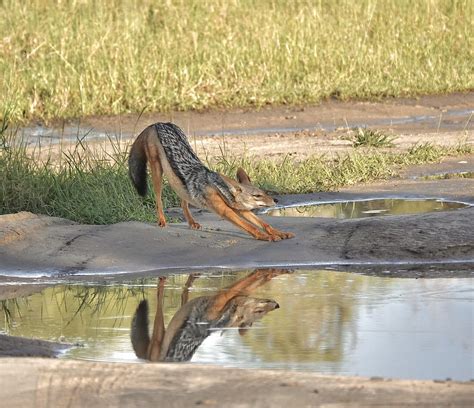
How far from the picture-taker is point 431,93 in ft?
53.8

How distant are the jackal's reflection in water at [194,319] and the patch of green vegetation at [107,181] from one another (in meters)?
2.05

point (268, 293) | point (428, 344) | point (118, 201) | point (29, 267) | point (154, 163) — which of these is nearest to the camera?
point (428, 344)

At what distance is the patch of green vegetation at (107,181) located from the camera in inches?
361

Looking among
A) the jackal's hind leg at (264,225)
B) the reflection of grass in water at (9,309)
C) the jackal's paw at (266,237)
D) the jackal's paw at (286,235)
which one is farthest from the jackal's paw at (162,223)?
the reflection of grass in water at (9,309)

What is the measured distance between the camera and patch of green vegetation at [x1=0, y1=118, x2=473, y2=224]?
917 centimetres

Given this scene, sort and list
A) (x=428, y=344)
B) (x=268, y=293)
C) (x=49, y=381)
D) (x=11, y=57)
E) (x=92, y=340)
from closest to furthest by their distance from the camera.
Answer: (x=49, y=381) < (x=428, y=344) < (x=92, y=340) < (x=268, y=293) < (x=11, y=57)

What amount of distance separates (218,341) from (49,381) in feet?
3.92

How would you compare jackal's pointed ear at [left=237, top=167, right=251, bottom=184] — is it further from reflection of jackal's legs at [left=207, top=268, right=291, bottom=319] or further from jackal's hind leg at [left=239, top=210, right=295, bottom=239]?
reflection of jackal's legs at [left=207, top=268, right=291, bottom=319]

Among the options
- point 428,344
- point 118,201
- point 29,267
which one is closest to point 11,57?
point 118,201

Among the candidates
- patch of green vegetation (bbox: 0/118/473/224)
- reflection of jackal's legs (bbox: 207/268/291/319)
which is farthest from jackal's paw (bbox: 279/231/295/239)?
patch of green vegetation (bbox: 0/118/473/224)

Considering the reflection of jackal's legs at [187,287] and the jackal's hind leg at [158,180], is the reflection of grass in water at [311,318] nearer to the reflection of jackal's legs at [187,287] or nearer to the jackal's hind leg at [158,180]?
the reflection of jackal's legs at [187,287]

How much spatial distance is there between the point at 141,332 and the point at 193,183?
2.22 m

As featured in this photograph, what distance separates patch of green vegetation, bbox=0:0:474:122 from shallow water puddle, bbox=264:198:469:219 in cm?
543

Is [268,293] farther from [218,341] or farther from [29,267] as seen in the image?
[29,267]
